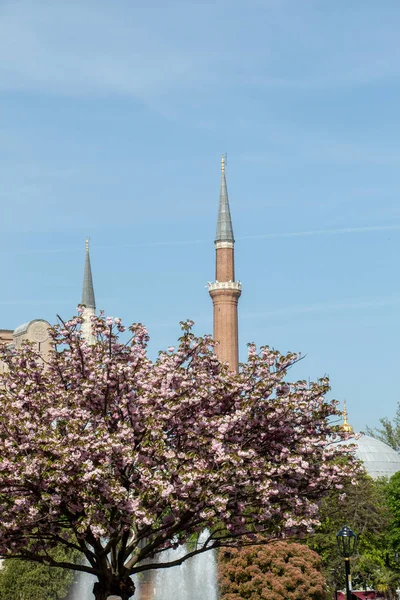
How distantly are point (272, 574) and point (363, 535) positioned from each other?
27.7 m

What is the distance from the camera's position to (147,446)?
23.5 meters

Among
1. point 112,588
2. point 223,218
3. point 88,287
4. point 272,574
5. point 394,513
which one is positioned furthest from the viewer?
point 88,287

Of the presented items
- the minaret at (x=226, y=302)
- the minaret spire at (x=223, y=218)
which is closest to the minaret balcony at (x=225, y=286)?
the minaret at (x=226, y=302)

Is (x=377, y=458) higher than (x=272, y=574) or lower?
higher

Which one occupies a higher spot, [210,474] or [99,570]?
[210,474]

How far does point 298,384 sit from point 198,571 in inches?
1423

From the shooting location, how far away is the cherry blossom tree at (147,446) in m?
22.8

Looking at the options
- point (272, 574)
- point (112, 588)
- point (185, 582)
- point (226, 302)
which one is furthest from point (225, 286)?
point (112, 588)

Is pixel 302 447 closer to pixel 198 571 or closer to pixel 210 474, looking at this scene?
pixel 210 474

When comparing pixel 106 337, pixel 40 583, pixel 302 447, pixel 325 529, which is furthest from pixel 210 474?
pixel 325 529

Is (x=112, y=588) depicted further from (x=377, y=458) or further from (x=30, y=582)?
(x=377, y=458)

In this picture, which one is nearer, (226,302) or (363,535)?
(363,535)

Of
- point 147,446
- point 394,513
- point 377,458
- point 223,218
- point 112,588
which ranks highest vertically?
point 223,218

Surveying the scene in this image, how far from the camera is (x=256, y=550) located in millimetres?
51156
